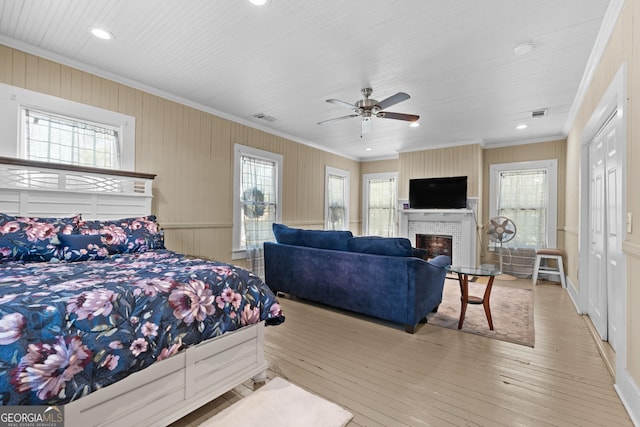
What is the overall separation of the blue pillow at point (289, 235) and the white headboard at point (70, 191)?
170cm

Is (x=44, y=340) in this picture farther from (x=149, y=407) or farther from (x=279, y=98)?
(x=279, y=98)

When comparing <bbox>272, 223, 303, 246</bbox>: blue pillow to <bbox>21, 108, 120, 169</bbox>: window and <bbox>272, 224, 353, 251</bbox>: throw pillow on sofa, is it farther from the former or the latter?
<bbox>21, 108, 120, 169</bbox>: window

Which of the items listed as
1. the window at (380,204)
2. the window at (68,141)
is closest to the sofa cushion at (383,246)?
the window at (68,141)

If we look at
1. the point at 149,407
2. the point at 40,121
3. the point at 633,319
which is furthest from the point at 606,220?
the point at 40,121

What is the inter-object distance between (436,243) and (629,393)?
4.77 meters

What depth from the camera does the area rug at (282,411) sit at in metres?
1.74

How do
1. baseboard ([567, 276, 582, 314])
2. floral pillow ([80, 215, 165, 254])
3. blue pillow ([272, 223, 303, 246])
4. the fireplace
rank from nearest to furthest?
floral pillow ([80, 215, 165, 254]) → baseboard ([567, 276, 582, 314]) → blue pillow ([272, 223, 303, 246]) → the fireplace

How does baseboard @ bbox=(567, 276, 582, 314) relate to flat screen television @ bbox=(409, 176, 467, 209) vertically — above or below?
below

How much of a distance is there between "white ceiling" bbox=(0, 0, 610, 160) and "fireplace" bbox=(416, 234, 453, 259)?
9.32 ft

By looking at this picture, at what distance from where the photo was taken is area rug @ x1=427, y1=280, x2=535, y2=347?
3.09 metres

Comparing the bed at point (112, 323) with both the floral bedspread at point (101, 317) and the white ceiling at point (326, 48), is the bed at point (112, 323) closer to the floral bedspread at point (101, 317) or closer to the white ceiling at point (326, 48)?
the floral bedspread at point (101, 317)

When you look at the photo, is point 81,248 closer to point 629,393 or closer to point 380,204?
point 629,393

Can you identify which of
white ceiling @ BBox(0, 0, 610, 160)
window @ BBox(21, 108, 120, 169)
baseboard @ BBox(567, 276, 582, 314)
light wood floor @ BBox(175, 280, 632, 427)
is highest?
white ceiling @ BBox(0, 0, 610, 160)

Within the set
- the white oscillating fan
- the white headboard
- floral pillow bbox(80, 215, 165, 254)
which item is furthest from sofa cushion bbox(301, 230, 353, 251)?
the white oscillating fan
